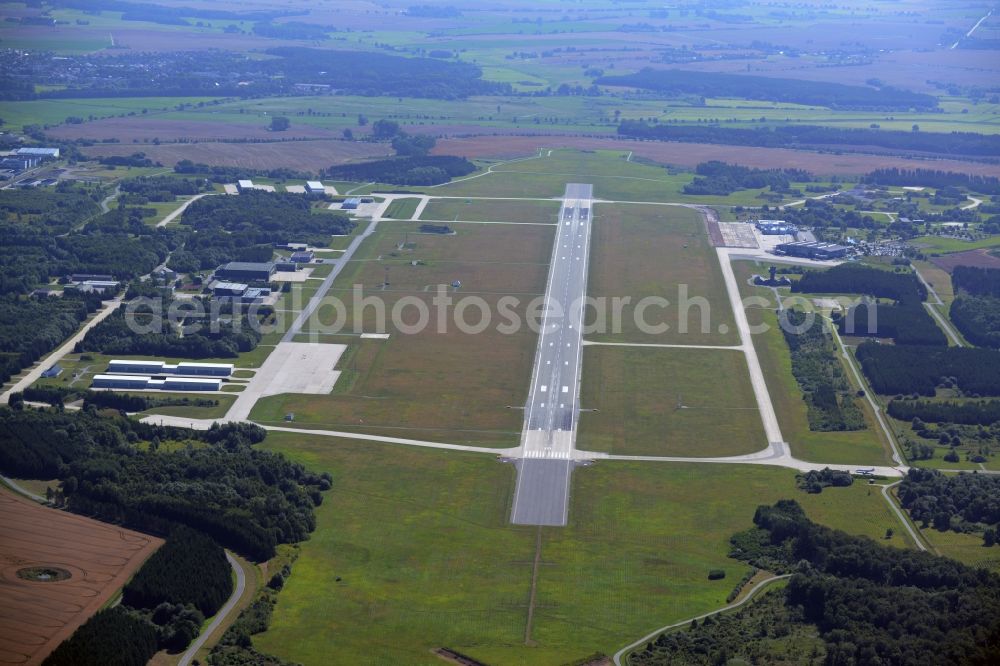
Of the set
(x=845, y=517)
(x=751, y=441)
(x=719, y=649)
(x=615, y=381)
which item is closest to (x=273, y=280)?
(x=615, y=381)

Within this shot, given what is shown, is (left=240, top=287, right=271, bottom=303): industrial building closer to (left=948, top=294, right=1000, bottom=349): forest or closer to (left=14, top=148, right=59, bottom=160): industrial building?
(left=948, top=294, right=1000, bottom=349): forest

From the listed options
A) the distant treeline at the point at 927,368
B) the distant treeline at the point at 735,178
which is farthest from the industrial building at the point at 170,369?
the distant treeline at the point at 735,178

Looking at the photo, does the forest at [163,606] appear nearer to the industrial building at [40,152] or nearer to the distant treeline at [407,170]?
the distant treeline at [407,170]

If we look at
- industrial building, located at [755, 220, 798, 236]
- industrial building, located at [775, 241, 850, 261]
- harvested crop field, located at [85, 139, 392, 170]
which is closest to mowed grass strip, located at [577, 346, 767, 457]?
industrial building, located at [775, 241, 850, 261]

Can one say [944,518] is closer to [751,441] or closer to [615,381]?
[751,441]

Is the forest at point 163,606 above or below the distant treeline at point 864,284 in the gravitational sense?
above

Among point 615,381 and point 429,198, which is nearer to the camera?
point 615,381
